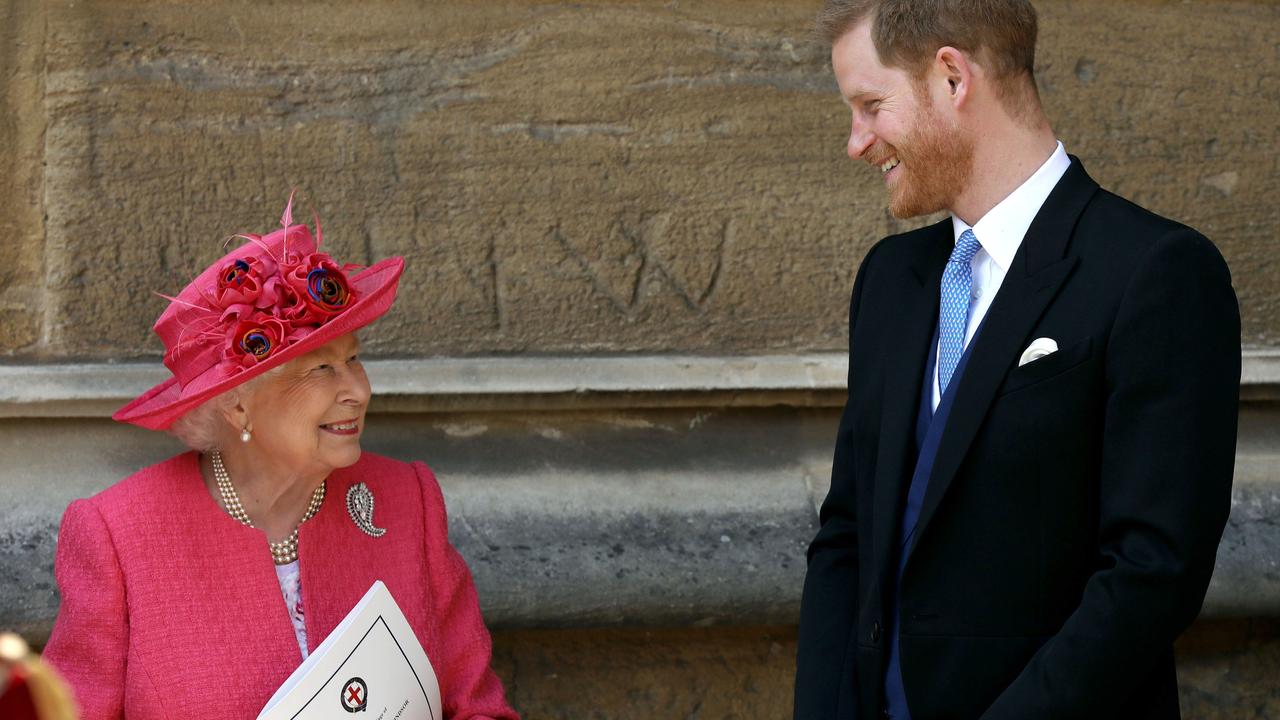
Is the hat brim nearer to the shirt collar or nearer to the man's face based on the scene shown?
the man's face

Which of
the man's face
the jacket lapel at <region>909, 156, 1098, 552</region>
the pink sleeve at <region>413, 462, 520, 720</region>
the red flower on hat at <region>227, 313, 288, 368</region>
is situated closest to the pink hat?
the red flower on hat at <region>227, 313, 288, 368</region>

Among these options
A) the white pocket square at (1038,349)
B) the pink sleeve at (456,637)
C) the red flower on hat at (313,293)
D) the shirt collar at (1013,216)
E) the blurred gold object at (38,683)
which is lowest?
the pink sleeve at (456,637)

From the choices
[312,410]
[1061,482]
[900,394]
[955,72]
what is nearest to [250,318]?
[312,410]

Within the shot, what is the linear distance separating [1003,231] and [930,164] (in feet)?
0.46

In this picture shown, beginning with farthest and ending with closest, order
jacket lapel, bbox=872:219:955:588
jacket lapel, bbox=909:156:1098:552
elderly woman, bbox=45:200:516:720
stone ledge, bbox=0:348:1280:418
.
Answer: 1. stone ledge, bbox=0:348:1280:418
2. elderly woman, bbox=45:200:516:720
3. jacket lapel, bbox=872:219:955:588
4. jacket lapel, bbox=909:156:1098:552

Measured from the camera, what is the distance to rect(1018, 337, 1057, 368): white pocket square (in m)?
1.77

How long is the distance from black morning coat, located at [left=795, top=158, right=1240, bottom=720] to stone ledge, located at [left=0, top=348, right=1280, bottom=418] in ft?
3.87

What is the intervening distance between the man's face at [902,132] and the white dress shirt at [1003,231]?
2.8 inches

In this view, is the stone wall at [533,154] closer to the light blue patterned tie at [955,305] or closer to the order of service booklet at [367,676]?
the order of service booklet at [367,676]

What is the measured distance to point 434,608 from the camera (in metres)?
2.36

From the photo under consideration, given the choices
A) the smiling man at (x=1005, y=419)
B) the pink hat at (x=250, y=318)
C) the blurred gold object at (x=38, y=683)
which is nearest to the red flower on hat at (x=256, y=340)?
the pink hat at (x=250, y=318)

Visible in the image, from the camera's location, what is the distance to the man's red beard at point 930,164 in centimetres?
196

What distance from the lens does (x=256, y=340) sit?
7.06 ft

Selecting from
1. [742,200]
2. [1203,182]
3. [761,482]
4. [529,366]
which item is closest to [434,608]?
[529,366]
